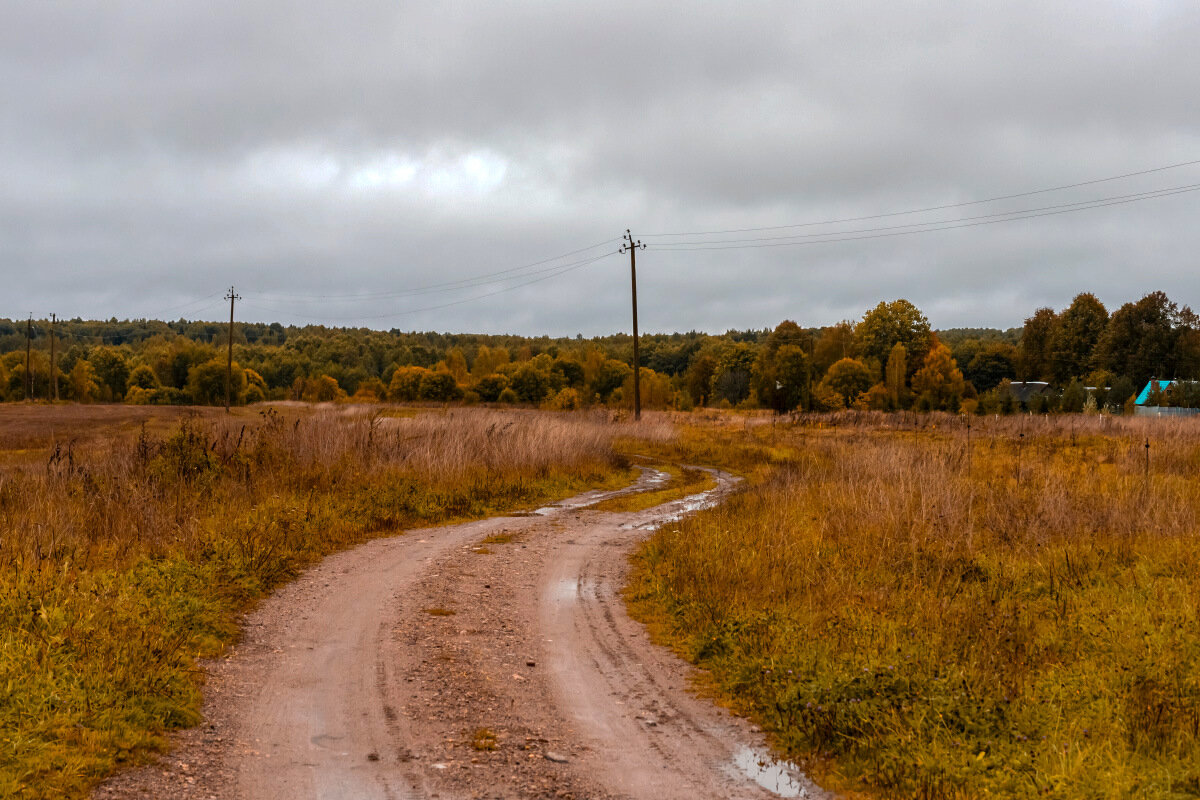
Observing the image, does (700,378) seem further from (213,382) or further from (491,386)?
(213,382)

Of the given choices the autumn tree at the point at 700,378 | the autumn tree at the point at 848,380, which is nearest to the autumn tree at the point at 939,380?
the autumn tree at the point at 848,380

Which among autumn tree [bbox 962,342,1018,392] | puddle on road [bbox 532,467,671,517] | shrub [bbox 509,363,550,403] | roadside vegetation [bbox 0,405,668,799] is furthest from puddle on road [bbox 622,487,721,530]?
autumn tree [bbox 962,342,1018,392]

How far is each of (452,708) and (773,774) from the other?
2413mm

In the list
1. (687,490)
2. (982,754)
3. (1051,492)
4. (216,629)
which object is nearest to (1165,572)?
(1051,492)

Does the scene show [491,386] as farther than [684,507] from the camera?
Yes

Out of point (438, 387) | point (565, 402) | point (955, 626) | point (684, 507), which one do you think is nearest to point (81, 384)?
point (438, 387)

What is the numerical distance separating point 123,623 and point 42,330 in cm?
23294

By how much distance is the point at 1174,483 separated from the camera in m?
15.8

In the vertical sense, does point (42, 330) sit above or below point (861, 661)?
above

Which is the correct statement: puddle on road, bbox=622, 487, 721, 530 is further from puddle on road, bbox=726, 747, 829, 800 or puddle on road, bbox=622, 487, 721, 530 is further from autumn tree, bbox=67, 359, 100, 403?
autumn tree, bbox=67, 359, 100, 403

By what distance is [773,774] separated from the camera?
5133 mm

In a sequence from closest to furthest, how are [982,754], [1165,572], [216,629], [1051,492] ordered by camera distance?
1. [982,754]
2. [216,629]
3. [1165,572]
4. [1051,492]

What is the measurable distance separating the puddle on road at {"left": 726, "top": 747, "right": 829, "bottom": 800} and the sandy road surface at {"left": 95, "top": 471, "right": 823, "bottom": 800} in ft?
0.05

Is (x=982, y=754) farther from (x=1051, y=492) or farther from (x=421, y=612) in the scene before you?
(x=1051, y=492)
